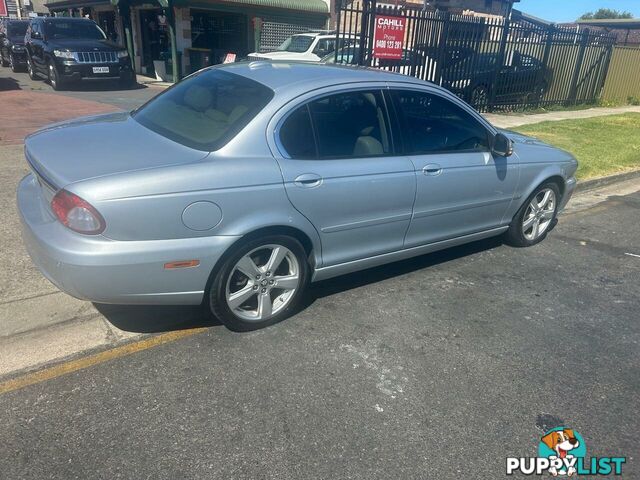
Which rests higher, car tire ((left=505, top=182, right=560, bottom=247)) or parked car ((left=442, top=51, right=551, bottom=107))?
parked car ((left=442, top=51, right=551, bottom=107))

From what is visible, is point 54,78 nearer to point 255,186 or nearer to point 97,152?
point 97,152

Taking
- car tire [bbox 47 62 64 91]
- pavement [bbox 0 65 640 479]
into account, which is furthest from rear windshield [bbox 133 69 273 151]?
car tire [bbox 47 62 64 91]

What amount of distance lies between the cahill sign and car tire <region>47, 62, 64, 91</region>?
28.6ft

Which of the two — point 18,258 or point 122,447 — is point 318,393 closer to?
point 122,447

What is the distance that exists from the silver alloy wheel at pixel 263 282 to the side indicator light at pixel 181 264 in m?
0.28

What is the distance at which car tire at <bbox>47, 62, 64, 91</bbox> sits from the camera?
555 inches

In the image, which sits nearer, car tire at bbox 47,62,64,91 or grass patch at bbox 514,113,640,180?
grass patch at bbox 514,113,640,180

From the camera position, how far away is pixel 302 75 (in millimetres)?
3775

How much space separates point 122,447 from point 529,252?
13.9 ft

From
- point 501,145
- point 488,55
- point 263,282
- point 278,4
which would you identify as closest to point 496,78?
point 488,55

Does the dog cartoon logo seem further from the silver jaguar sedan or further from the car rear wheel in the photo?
the car rear wheel

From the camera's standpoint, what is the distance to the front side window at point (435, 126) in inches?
160

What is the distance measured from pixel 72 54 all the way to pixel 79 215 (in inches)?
521

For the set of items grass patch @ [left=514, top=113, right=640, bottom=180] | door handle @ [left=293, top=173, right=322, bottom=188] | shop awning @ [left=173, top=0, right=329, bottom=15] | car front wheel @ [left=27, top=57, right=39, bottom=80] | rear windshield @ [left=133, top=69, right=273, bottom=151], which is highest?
shop awning @ [left=173, top=0, right=329, bottom=15]
